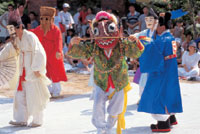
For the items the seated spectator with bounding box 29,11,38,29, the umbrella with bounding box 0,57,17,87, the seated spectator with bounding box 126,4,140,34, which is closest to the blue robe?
the umbrella with bounding box 0,57,17,87

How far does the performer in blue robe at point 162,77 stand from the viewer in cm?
536

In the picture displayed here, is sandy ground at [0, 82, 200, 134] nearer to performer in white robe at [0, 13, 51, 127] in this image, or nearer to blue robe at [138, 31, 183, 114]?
performer in white robe at [0, 13, 51, 127]

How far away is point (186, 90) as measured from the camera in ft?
29.3

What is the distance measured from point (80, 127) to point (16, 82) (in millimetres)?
1326

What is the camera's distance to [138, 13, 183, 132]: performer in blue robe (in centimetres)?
536

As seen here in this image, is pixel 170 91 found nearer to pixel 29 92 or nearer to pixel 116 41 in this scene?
pixel 116 41

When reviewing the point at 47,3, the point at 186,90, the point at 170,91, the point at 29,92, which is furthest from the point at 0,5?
the point at 170,91

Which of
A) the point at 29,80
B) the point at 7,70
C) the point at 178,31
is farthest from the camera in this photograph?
the point at 178,31

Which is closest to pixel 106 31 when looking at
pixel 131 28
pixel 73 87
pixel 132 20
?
pixel 73 87

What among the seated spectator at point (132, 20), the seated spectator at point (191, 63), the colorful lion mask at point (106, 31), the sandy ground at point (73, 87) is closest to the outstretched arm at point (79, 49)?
the colorful lion mask at point (106, 31)

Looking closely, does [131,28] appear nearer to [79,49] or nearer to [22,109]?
[22,109]

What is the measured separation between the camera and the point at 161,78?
17.8 ft

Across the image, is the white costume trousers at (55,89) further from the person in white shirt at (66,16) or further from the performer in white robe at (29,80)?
the person in white shirt at (66,16)

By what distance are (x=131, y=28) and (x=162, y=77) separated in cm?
690
